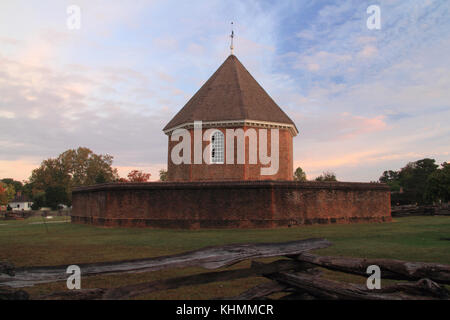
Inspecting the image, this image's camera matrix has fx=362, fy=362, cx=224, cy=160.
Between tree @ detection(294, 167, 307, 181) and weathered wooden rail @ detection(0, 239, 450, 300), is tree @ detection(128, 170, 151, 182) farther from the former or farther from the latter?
weathered wooden rail @ detection(0, 239, 450, 300)

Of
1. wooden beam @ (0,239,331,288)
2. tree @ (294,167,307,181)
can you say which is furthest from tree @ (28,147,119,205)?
wooden beam @ (0,239,331,288)

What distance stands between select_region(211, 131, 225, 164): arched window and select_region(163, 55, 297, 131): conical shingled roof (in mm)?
1371

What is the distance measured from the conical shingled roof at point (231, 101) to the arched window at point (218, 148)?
137 centimetres

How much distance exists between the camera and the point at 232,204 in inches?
754

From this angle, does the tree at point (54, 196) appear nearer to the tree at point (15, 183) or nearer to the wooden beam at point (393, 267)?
the wooden beam at point (393, 267)

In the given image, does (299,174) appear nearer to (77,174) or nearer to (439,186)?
(439,186)

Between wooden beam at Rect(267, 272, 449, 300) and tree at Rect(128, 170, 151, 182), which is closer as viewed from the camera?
wooden beam at Rect(267, 272, 449, 300)

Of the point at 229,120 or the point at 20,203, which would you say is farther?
the point at 20,203

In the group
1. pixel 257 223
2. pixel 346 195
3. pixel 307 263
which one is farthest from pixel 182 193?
pixel 307 263

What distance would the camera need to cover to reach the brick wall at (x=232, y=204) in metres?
19.1

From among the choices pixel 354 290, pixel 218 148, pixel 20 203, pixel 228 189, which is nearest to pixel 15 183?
pixel 20 203

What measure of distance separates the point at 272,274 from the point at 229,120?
22.5m

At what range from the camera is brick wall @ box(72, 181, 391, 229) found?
19.1 metres
